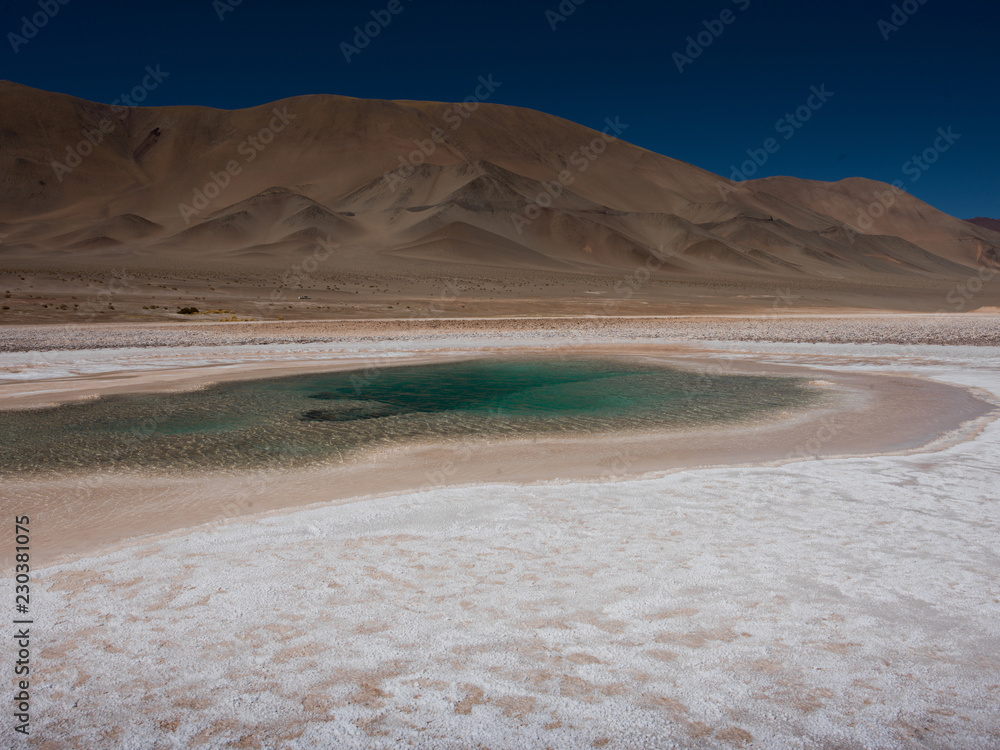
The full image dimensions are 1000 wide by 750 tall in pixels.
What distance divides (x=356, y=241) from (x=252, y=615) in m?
95.2

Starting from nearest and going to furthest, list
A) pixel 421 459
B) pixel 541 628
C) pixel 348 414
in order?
pixel 541 628, pixel 421 459, pixel 348 414

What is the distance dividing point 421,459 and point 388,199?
123m

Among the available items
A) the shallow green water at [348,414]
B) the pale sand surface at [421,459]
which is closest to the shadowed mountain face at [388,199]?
the shallow green water at [348,414]

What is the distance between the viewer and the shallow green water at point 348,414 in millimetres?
8133

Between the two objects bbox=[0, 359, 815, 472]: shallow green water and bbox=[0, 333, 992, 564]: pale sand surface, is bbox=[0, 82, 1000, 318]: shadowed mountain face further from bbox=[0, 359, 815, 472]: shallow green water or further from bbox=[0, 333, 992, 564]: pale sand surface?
bbox=[0, 333, 992, 564]: pale sand surface

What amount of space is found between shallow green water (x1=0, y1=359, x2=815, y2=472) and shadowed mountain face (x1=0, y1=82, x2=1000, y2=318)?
54542 millimetres

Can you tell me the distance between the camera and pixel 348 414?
416 inches

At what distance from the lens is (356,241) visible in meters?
94.6

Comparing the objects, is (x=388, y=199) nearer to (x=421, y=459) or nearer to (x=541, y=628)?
(x=421, y=459)

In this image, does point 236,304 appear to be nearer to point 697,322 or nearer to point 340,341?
point 340,341

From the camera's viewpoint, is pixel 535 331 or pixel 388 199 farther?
pixel 388 199

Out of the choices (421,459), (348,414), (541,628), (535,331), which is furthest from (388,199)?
(541,628)

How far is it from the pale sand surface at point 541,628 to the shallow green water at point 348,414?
354cm

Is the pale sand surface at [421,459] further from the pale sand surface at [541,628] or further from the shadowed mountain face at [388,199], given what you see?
the shadowed mountain face at [388,199]
